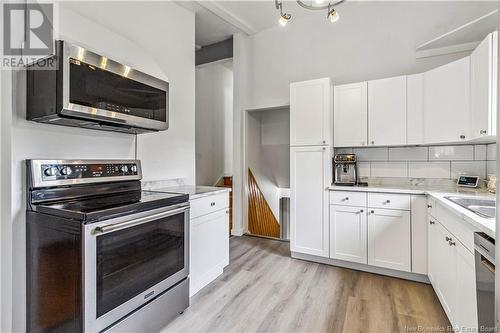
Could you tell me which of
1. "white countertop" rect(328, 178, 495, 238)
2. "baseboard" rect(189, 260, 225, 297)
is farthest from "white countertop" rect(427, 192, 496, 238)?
"baseboard" rect(189, 260, 225, 297)

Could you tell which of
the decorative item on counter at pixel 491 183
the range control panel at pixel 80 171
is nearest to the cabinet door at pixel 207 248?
the range control panel at pixel 80 171

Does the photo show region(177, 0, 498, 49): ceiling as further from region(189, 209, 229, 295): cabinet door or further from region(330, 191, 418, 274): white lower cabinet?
region(189, 209, 229, 295): cabinet door

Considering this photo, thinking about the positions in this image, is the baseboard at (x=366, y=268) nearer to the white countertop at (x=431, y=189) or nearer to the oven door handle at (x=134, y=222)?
the white countertop at (x=431, y=189)

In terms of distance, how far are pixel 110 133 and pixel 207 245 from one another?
4.28ft

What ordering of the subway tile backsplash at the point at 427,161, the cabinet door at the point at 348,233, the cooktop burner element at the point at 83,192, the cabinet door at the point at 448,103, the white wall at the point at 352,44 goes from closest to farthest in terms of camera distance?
the cooktop burner element at the point at 83,192
the cabinet door at the point at 448,103
the subway tile backsplash at the point at 427,161
the cabinet door at the point at 348,233
the white wall at the point at 352,44

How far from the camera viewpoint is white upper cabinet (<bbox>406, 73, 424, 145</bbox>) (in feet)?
8.48

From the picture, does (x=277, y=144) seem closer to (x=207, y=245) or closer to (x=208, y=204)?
(x=208, y=204)

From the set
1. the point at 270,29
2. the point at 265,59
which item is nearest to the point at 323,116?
the point at 265,59

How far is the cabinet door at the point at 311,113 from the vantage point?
112 inches

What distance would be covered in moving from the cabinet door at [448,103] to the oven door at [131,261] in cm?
253

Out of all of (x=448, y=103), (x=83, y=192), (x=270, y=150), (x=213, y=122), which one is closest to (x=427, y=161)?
(x=448, y=103)

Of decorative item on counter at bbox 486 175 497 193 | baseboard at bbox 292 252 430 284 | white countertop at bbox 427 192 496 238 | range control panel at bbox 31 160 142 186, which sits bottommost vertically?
baseboard at bbox 292 252 430 284

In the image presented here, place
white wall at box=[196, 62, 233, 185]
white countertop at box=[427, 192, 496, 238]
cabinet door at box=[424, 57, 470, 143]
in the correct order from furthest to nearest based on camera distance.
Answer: white wall at box=[196, 62, 233, 185] < cabinet door at box=[424, 57, 470, 143] < white countertop at box=[427, 192, 496, 238]

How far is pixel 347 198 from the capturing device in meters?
2.69
